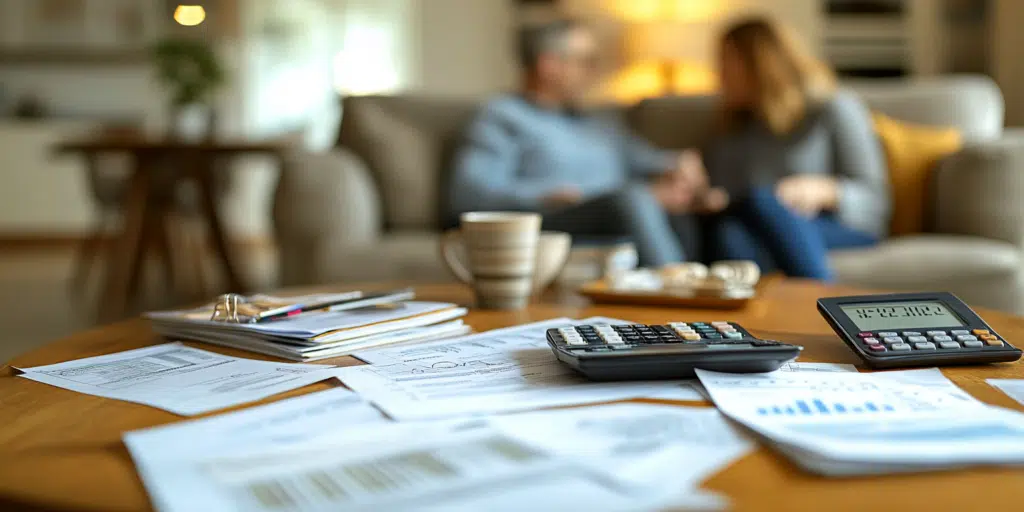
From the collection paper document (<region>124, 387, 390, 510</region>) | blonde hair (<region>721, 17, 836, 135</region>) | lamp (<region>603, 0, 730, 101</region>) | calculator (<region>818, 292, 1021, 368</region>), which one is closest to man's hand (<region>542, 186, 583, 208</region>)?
blonde hair (<region>721, 17, 836, 135</region>)

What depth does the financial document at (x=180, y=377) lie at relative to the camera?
0.60 metres

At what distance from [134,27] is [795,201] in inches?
210

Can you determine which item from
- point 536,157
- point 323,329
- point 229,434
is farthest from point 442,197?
point 229,434

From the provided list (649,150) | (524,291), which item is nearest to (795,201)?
(649,150)

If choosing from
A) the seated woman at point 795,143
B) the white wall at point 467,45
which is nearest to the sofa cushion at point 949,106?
the seated woman at point 795,143

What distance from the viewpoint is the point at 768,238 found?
196 centimetres

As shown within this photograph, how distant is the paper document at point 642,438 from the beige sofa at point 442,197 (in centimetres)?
161

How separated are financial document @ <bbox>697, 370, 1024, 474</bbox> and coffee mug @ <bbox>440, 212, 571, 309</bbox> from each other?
15.7 inches

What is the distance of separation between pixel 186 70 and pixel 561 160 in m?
1.78

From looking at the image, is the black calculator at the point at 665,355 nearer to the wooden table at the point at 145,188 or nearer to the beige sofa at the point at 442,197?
the beige sofa at the point at 442,197

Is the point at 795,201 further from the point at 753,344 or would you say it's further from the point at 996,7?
the point at 996,7

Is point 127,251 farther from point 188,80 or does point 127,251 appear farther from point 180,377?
point 180,377

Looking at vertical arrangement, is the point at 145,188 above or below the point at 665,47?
below

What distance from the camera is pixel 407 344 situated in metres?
0.79
